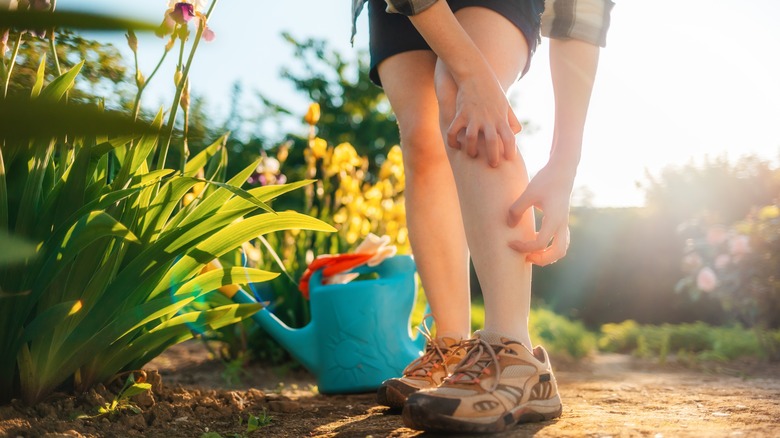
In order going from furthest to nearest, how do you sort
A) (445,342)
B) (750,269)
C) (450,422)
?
(750,269), (445,342), (450,422)

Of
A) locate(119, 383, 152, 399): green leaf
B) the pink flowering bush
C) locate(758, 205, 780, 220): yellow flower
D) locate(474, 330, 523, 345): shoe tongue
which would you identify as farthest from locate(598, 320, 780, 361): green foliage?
locate(119, 383, 152, 399): green leaf

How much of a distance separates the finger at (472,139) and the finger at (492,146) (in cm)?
2

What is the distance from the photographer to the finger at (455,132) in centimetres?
124

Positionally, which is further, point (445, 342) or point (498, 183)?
point (445, 342)

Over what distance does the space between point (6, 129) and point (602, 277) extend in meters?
7.41

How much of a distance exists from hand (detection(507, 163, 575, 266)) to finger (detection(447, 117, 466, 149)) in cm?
16

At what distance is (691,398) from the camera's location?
1.77m

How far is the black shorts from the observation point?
1.41 m

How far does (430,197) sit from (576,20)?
51 cm

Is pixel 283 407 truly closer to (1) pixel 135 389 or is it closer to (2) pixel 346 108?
(1) pixel 135 389

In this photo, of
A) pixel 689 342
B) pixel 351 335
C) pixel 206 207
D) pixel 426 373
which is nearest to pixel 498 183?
pixel 426 373

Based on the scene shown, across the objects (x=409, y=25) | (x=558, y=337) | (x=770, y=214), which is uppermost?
(x=409, y=25)

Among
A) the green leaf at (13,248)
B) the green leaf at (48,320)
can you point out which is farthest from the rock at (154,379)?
the green leaf at (13,248)

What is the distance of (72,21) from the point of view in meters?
0.24
